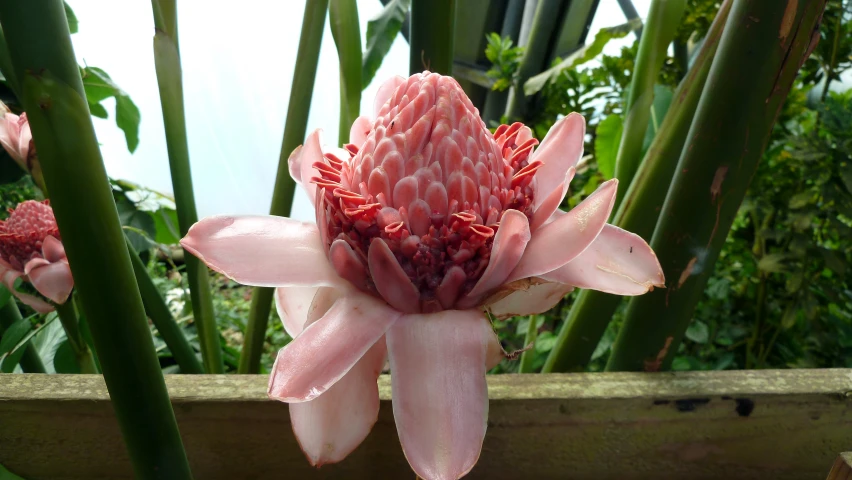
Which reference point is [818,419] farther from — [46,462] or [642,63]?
[46,462]

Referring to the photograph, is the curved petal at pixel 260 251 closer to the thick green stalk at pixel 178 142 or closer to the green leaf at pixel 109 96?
the thick green stalk at pixel 178 142

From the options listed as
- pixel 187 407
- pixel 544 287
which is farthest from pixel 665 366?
pixel 187 407

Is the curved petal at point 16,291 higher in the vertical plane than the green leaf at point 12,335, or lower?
higher

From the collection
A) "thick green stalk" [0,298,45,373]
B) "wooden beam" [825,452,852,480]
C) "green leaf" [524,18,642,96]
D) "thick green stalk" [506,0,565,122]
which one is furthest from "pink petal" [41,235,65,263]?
"thick green stalk" [506,0,565,122]

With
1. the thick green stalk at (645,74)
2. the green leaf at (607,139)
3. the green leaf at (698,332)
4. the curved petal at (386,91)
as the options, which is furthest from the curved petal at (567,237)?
the green leaf at (698,332)

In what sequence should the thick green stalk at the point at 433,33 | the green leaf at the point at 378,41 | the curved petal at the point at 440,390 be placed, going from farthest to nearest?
the green leaf at the point at 378,41 < the thick green stalk at the point at 433,33 < the curved petal at the point at 440,390

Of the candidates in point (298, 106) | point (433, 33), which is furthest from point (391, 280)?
point (298, 106)

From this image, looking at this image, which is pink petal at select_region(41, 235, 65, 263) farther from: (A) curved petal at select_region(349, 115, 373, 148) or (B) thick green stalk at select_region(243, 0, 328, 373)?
(A) curved petal at select_region(349, 115, 373, 148)
